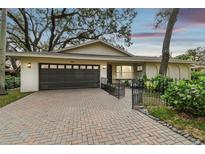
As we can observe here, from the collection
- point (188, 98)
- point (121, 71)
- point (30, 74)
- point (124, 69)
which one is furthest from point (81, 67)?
point (188, 98)

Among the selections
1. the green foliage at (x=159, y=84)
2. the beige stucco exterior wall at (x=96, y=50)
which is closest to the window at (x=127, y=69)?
the beige stucco exterior wall at (x=96, y=50)

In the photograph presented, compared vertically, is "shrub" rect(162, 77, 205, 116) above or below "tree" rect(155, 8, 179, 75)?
below

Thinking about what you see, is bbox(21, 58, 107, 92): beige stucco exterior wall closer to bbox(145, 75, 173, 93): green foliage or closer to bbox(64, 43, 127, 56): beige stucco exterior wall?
bbox(64, 43, 127, 56): beige stucco exterior wall

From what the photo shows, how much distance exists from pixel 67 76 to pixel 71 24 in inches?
430

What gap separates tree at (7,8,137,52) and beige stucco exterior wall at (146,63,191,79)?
7614 mm

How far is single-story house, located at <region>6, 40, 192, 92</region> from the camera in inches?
523

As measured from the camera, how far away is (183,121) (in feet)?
16.4

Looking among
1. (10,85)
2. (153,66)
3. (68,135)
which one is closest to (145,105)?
(68,135)

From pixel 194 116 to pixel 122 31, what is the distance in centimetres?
1910

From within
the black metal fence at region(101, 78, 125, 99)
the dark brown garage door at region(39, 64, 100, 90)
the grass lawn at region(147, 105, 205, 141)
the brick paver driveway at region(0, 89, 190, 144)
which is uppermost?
the dark brown garage door at region(39, 64, 100, 90)

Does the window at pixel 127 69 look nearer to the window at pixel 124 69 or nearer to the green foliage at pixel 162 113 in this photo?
the window at pixel 124 69

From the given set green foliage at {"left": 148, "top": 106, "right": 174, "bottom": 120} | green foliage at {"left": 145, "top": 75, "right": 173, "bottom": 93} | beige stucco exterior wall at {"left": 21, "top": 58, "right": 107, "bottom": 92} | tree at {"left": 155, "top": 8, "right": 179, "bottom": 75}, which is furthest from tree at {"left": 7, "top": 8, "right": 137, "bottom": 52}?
green foliage at {"left": 148, "top": 106, "right": 174, "bottom": 120}
